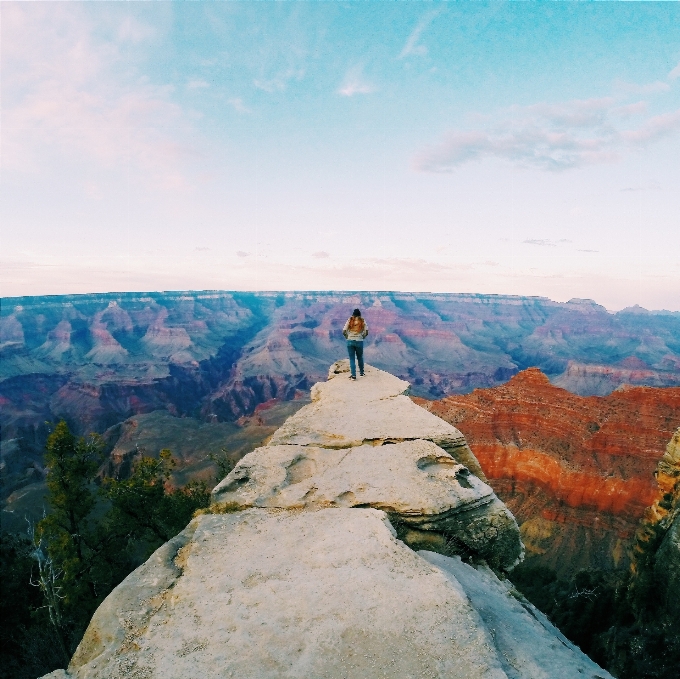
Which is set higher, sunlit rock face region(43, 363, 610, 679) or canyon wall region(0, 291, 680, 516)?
sunlit rock face region(43, 363, 610, 679)

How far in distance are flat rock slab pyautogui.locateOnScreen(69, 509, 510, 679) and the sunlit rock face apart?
13mm

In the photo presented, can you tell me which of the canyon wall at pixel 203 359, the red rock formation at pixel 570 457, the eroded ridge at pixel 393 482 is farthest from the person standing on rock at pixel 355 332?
the canyon wall at pixel 203 359

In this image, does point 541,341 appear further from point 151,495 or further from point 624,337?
point 151,495

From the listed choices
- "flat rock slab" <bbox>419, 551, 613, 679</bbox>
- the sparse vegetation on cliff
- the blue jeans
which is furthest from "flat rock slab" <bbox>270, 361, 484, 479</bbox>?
the sparse vegetation on cliff

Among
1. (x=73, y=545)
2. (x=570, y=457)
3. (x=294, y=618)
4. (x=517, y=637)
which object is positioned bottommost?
(x=570, y=457)

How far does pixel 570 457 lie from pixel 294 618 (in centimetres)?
4673

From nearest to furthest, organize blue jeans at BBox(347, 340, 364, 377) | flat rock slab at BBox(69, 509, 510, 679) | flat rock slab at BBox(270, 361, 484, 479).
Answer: flat rock slab at BBox(69, 509, 510, 679), flat rock slab at BBox(270, 361, 484, 479), blue jeans at BBox(347, 340, 364, 377)

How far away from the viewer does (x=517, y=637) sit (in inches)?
162

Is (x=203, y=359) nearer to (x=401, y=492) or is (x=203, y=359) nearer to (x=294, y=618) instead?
(x=401, y=492)

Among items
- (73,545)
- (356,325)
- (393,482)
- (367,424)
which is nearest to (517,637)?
(393,482)

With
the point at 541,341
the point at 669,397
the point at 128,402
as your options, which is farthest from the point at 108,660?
the point at 541,341

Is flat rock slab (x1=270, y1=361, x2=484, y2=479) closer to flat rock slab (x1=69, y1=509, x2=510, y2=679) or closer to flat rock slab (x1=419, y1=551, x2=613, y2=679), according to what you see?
flat rock slab (x1=419, y1=551, x2=613, y2=679)

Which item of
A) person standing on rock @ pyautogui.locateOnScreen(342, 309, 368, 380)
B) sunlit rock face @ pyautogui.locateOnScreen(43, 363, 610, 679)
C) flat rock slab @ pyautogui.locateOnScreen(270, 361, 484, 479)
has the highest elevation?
person standing on rock @ pyautogui.locateOnScreen(342, 309, 368, 380)

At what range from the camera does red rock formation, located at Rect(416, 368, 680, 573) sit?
36.1m
